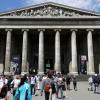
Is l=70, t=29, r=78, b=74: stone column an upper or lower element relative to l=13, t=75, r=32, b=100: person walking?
upper

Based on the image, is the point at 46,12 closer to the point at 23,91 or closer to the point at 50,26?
the point at 50,26

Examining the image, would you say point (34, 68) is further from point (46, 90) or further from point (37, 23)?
point (46, 90)

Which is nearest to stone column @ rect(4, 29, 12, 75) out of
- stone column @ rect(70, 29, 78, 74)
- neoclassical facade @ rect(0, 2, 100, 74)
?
neoclassical facade @ rect(0, 2, 100, 74)

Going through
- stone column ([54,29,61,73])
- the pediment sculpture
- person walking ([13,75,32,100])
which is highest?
the pediment sculpture

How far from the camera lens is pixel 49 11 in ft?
156

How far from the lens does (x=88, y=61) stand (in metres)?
46.9

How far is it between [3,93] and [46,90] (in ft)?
15.5

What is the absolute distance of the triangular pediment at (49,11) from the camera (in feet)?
155

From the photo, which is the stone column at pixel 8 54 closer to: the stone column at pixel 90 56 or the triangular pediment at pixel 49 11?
the triangular pediment at pixel 49 11

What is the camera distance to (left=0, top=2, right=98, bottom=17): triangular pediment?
47.3 metres

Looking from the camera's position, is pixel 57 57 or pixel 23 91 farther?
pixel 57 57

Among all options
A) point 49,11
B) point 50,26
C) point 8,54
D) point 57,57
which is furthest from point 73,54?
point 8,54

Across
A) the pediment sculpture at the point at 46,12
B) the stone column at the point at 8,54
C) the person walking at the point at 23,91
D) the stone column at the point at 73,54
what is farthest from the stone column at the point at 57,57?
the person walking at the point at 23,91

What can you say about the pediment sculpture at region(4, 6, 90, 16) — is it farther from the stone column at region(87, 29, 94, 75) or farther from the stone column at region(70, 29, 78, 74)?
the stone column at region(87, 29, 94, 75)
